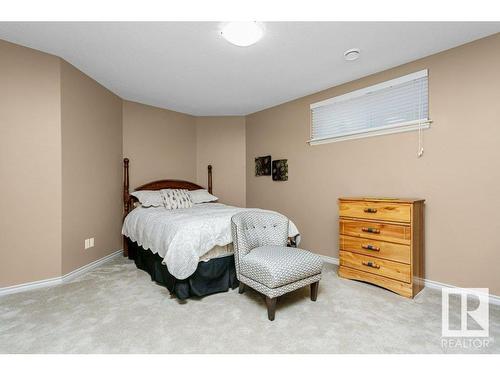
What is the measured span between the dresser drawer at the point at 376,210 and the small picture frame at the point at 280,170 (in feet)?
4.42

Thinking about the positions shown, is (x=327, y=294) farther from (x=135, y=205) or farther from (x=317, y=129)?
(x=135, y=205)

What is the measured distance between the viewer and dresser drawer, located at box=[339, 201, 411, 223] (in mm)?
→ 2318

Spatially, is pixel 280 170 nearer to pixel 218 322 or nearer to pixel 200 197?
pixel 200 197

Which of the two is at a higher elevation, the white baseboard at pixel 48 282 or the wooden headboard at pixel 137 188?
the wooden headboard at pixel 137 188

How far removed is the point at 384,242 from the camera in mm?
2445

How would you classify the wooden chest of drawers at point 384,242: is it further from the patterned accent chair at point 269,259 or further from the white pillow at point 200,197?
the white pillow at point 200,197

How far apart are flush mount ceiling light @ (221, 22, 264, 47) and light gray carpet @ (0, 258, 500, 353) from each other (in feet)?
7.43

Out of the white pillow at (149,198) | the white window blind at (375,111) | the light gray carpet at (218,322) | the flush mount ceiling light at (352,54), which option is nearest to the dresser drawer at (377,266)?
the light gray carpet at (218,322)

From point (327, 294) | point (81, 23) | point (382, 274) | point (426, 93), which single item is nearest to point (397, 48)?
point (426, 93)

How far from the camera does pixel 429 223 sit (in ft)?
8.31

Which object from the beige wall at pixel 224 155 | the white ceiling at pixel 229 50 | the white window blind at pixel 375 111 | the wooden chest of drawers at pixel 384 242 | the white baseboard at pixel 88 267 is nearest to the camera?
the white ceiling at pixel 229 50

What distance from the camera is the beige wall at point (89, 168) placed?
2717 mm

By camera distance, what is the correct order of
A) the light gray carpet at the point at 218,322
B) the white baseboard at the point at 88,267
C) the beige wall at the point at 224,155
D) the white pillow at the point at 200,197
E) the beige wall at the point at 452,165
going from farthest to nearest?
the beige wall at the point at 224,155
the white pillow at the point at 200,197
the white baseboard at the point at 88,267
the beige wall at the point at 452,165
the light gray carpet at the point at 218,322

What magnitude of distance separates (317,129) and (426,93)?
1.33 m
